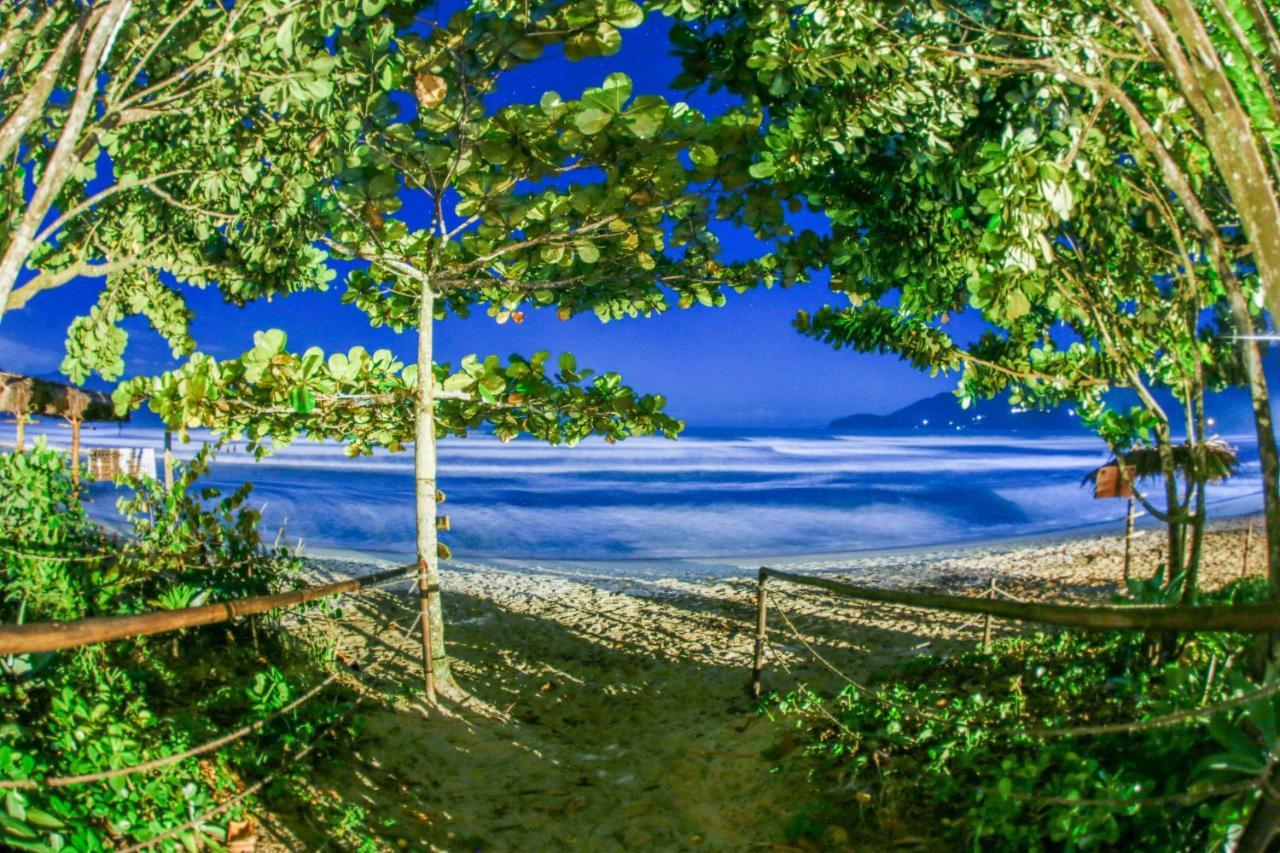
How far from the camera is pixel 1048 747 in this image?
2900 mm

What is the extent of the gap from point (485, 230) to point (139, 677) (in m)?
3.20

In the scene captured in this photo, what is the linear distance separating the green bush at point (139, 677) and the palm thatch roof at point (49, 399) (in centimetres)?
626

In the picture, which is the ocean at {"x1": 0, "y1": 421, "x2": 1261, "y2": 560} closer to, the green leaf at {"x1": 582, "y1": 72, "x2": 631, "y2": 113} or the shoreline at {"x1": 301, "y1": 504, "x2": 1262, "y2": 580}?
the shoreline at {"x1": 301, "y1": 504, "x2": 1262, "y2": 580}

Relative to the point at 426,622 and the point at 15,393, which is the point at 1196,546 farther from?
the point at 15,393

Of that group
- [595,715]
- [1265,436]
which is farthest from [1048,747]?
[595,715]

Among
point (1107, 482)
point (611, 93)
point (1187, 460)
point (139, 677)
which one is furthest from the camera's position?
point (1107, 482)

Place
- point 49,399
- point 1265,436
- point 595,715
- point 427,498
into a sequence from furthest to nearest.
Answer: point 49,399 < point 595,715 < point 427,498 < point 1265,436

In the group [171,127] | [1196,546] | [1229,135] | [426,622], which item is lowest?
[426,622]

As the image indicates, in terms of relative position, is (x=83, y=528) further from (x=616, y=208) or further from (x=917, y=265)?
(x=917, y=265)

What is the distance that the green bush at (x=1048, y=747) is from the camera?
1940mm

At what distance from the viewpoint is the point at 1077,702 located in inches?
142

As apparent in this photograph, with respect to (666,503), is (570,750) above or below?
above

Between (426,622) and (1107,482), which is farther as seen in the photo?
(1107,482)

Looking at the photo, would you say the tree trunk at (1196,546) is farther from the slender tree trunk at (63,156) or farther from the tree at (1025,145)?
the slender tree trunk at (63,156)
